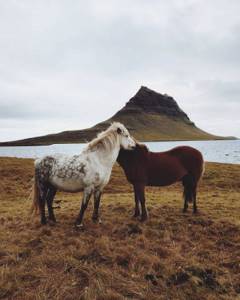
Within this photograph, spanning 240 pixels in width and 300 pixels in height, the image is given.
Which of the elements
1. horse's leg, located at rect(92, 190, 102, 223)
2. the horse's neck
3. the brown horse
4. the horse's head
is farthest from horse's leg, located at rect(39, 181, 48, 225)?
the horse's head

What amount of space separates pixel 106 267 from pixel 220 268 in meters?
2.12

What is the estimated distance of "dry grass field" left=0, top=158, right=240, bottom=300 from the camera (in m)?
3.96

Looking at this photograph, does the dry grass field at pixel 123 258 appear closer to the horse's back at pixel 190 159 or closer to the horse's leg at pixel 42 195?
the horse's leg at pixel 42 195

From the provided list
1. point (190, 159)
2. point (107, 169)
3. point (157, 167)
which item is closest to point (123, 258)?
point (107, 169)

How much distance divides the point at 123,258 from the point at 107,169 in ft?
8.47

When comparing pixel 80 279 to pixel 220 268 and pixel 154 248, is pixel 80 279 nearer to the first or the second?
pixel 154 248

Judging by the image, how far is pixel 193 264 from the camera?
4.75 m

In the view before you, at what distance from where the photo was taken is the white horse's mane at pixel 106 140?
709cm

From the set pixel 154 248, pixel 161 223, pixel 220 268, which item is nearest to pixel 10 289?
pixel 154 248

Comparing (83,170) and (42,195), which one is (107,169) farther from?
(42,195)

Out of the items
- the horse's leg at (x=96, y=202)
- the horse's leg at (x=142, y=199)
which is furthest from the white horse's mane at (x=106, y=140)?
the horse's leg at (x=142, y=199)

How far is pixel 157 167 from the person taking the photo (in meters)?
7.85

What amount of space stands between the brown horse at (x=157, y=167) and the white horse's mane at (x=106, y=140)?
2.31 ft

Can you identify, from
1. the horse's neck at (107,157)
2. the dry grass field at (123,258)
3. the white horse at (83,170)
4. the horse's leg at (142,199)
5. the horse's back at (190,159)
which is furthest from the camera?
the horse's back at (190,159)
